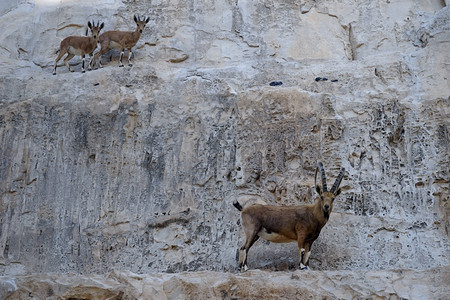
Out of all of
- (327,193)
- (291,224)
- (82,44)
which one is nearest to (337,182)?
(327,193)

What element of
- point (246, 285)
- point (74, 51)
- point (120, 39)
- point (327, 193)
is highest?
point (120, 39)

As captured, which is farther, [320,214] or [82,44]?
[82,44]

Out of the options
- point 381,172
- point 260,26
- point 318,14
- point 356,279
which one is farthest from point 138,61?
point 356,279

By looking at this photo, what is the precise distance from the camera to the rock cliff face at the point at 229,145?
1019 centimetres

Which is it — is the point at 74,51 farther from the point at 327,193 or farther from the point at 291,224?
the point at 327,193

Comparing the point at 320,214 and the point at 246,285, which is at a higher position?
the point at 320,214

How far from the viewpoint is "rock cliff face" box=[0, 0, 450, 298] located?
10.2 metres

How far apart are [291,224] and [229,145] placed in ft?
5.90

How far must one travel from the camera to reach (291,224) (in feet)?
31.0

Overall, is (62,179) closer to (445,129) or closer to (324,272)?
(324,272)

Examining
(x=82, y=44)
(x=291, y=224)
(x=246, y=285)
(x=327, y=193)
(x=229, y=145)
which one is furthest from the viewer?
(x=82, y=44)

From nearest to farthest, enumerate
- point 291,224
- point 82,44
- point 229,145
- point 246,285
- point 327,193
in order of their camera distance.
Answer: point 246,285 < point 327,193 < point 291,224 < point 229,145 < point 82,44

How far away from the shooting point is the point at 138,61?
12.0 metres

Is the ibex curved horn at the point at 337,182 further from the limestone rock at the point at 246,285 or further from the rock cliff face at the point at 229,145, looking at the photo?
the limestone rock at the point at 246,285
